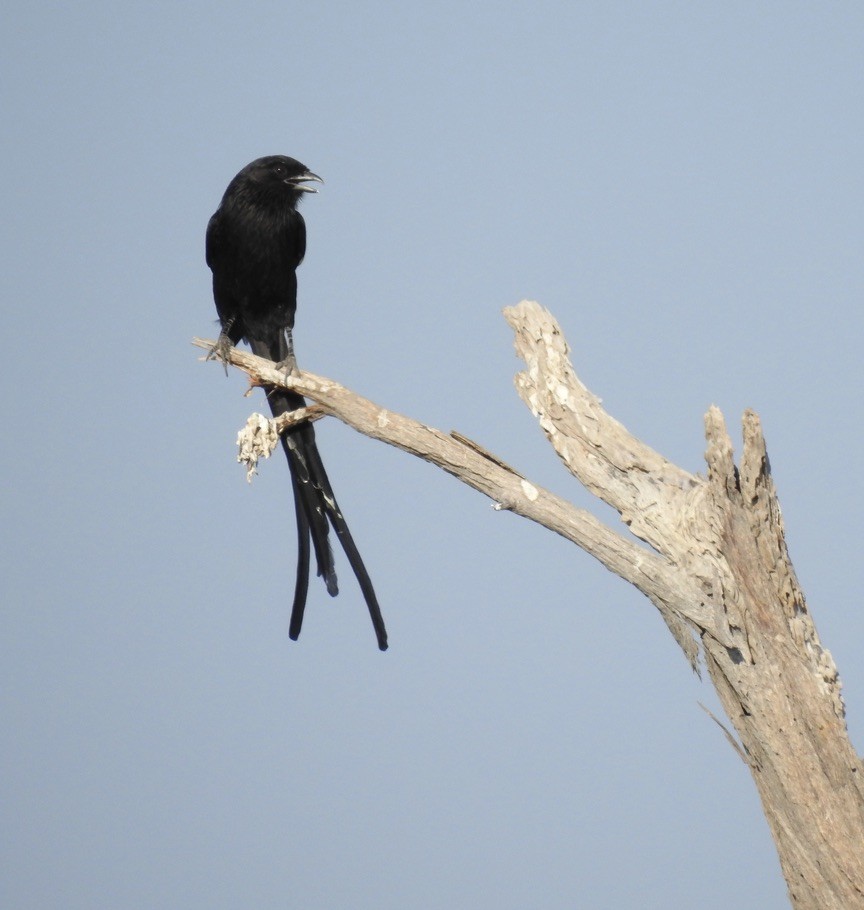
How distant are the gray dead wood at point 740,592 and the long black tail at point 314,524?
2.95 feet

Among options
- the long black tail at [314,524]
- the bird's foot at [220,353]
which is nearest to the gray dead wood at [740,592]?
the long black tail at [314,524]

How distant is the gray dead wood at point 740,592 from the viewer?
9.98 feet

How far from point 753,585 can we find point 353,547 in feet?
5.21

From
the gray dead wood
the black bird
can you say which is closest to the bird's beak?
the black bird

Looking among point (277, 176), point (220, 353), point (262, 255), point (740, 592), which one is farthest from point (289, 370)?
point (740, 592)

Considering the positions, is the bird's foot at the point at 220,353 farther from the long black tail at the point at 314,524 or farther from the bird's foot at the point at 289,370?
the bird's foot at the point at 289,370

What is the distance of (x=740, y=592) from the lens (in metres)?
3.13

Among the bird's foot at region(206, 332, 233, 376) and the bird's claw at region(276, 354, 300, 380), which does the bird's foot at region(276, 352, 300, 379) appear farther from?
the bird's foot at region(206, 332, 233, 376)

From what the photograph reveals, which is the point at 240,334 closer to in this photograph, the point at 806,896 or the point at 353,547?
the point at 353,547

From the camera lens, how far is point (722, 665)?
10.4 ft

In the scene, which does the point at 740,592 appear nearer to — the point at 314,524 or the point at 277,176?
the point at 314,524

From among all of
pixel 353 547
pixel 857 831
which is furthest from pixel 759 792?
pixel 353 547

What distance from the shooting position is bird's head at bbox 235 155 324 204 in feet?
16.2

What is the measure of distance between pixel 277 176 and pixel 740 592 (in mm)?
2810
